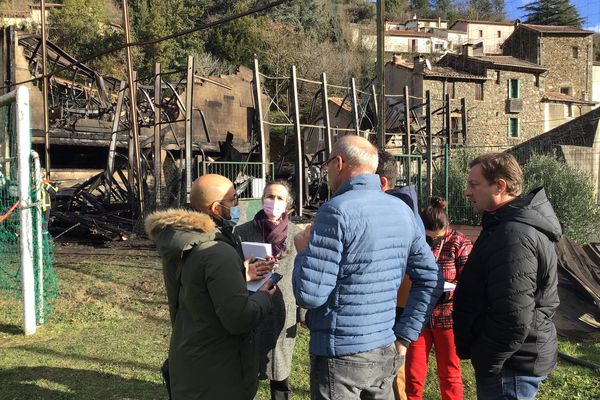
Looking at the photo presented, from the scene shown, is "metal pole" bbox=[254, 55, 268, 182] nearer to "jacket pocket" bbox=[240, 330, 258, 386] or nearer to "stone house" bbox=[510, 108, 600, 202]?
"stone house" bbox=[510, 108, 600, 202]

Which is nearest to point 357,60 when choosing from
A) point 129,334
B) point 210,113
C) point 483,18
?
point 210,113

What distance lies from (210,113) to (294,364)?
19.6 metres

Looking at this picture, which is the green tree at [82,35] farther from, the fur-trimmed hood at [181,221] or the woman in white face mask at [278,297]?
the fur-trimmed hood at [181,221]

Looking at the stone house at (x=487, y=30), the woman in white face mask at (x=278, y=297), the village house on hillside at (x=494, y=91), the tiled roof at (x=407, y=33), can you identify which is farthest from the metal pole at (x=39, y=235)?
the stone house at (x=487, y=30)

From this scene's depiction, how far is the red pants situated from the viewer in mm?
3555

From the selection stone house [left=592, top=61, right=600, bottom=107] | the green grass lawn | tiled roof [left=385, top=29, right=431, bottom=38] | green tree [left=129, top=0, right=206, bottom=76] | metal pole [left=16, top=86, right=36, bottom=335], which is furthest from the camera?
tiled roof [left=385, top=29, right=431, bottom=38]

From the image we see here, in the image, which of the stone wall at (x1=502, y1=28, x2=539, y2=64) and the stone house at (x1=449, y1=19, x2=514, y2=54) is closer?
the stone wall at (x1=502, y1=28, x2=539, y2=64)

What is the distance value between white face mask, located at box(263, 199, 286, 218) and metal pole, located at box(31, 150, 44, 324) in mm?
3386

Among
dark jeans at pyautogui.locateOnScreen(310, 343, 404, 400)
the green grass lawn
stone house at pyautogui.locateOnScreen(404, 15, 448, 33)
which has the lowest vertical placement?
the green grass lawn

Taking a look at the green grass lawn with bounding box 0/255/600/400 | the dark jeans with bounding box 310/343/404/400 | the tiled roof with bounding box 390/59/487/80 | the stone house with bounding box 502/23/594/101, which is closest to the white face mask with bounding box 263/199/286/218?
the dark jeans with bounding box 310/343/404/400

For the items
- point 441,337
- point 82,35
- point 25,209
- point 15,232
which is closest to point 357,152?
point 441,337

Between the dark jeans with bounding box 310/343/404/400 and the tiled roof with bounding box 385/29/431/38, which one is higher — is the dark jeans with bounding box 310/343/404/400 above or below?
below

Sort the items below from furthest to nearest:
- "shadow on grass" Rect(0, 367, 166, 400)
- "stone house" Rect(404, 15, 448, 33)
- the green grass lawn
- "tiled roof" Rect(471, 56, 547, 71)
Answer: "stone house" Rect(404, 15, 448, 33) → "tiled roof" Rect(471, 56, 547, 71) → the green grass lawn → "shadow on grass" Rect(0, 367, 166, 400)

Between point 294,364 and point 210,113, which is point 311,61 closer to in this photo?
point 210,113
